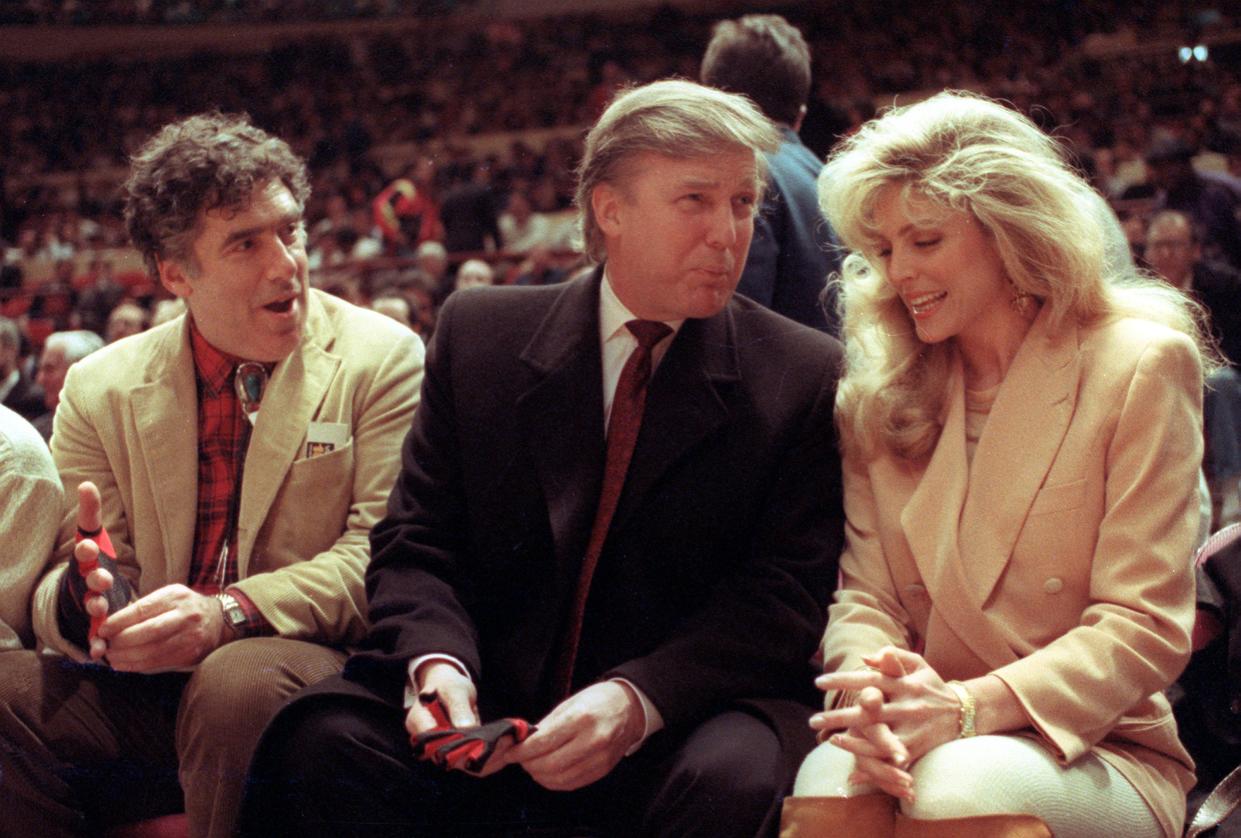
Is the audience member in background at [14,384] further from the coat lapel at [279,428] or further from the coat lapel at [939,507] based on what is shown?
the coat lapel at [939,507]

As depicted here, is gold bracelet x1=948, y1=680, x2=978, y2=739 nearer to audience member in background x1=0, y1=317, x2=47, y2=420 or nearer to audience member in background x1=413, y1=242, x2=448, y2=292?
audience member in background x1=0, y1=317, x2=47, y2=420

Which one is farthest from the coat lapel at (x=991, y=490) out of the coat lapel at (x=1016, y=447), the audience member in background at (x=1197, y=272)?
the audience member in background at (x=1197, y=272)

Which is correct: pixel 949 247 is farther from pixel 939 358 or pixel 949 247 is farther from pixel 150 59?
pixel 150 59

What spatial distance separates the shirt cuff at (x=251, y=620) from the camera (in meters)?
2.23

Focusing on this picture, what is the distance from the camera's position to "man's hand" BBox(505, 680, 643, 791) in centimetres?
187

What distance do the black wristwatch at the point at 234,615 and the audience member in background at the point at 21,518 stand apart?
0.38 m

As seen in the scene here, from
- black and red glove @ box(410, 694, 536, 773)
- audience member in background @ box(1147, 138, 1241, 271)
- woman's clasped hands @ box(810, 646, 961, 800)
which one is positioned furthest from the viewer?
audience member in background @ box(1147, 138, 1241, 271)

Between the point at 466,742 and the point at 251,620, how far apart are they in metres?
0.58

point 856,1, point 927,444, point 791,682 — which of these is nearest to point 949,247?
point 927,444

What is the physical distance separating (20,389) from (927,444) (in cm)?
524

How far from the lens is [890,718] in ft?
5.63

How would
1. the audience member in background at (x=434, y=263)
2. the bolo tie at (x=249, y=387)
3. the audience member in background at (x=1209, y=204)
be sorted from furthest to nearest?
1. the audience member in background at (x=434, y=263)
2. the audience member in background at (x=1209, y=204)
3. the bolo tie at (x=249, y=387)

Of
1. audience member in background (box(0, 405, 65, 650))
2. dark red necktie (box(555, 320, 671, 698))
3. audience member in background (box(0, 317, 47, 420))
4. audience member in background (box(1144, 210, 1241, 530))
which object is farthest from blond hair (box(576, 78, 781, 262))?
audience member in background (box(0, 317, 47, 420))

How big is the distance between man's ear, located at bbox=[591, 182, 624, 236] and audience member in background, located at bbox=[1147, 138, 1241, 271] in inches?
171
